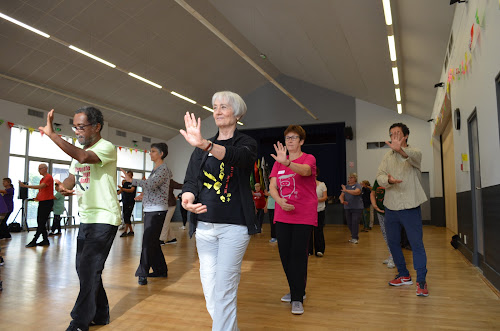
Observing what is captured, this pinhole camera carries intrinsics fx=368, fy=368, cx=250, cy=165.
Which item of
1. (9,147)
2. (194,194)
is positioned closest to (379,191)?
(194,194)

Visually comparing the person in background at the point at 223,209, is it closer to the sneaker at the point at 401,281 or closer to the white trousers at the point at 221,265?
the white trousers at the point at 221,265

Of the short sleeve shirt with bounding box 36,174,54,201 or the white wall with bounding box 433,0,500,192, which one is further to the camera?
the short sleeve shirt with bounding box 36,174,54,201

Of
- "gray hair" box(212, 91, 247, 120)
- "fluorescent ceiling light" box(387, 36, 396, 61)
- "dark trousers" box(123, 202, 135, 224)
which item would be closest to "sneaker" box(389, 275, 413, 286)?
"gray hair" box(212, 91, 247, 120)

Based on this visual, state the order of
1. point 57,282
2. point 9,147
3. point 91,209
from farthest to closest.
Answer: point 9,147
point 57,282
point 91,209

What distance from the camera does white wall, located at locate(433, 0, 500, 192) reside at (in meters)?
3.27

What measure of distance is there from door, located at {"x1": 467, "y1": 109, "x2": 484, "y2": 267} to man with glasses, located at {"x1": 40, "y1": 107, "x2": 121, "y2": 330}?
4011mm

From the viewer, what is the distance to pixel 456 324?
2441 mm

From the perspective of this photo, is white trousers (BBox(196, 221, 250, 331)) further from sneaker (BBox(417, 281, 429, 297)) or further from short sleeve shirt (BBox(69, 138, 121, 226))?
sneaker (BBox(417, 281, 429, 297))

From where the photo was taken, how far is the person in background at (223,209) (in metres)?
1.71

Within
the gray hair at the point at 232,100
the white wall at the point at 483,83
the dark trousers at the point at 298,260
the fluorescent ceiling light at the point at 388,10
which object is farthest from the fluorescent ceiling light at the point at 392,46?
the gray hair at the point at 232,100

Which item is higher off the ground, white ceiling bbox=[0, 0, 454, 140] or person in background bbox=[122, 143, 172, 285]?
white ceiling bbox=[0, 0, 454, 140]

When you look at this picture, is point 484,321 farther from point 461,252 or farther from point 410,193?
point 461,252

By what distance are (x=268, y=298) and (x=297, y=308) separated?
19.2 inches

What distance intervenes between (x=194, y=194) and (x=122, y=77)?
1028cm
